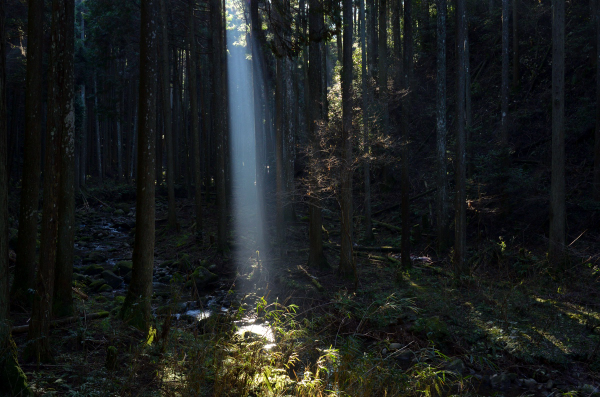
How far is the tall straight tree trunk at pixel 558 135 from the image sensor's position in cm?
1134

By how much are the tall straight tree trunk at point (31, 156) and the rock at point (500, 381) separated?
8.05 metres

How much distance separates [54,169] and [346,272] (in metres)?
8.20

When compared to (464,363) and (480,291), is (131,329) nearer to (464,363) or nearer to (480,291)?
(464,363)

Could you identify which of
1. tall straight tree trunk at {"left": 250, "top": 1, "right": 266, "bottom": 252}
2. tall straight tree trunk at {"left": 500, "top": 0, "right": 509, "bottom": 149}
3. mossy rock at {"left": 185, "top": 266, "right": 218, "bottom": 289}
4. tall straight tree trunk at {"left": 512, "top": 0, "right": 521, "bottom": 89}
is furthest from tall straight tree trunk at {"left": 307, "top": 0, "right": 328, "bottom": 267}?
tall straight tree trunk at {"left": 512, "top": 0, "right": 521, "bottom": 89}

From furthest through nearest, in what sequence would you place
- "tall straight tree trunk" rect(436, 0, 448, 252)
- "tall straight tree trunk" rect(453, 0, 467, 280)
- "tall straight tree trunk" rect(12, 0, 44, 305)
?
"tall straight tree trunk" rect(436, 0, 448, 252) < "tall straight tree trunk" rect(453, 0, 467, 280) < "tall straight tree trunk" rect(12, 0, 44, 305)

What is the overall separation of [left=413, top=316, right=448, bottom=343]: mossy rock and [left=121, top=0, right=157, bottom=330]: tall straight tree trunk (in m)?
5.29

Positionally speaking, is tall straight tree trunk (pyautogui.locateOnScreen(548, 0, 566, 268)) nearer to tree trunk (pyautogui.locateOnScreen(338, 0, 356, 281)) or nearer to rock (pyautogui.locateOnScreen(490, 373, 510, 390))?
tree trunk (pyautogui.locateOnScreen(338, 0, 356, 281))

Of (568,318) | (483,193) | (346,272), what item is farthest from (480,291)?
(483,193)

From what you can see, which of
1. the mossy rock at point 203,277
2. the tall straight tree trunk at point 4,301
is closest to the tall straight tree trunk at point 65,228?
the tall straight tree trunk at point 4,301

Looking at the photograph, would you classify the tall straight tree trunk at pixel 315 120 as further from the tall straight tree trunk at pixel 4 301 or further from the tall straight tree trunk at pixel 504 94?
the tall straight tree trunk at pixel 504 94

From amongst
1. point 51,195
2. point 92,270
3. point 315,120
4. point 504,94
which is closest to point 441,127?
point 315,120

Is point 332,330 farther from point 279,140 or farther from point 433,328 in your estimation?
point 279,140

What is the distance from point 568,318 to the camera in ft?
27.3

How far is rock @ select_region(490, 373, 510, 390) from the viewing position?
630 cm
